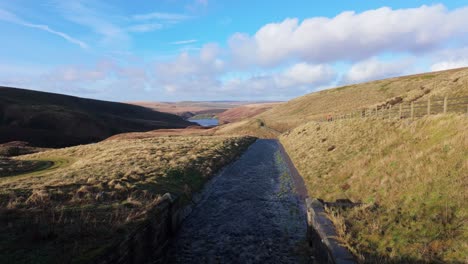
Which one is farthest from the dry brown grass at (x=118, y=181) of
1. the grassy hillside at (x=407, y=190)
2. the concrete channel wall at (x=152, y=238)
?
the grassy hillside at (x=407, y=190)

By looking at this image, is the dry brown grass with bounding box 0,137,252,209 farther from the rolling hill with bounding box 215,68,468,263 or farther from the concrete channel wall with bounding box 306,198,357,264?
the rolling hill with bounding box 215,68,468,263

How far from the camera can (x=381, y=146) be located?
23.3 m

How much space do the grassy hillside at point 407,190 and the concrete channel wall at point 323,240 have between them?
53cm

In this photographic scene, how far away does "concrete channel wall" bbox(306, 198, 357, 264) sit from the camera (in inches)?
413

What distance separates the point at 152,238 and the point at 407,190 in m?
13.1

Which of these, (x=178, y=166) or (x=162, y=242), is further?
(x=178, y=166)

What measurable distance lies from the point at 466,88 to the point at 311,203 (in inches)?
2050

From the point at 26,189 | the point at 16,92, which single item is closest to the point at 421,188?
the point at 26,189

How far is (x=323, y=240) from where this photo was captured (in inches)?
469

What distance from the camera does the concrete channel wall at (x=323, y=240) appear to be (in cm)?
1049

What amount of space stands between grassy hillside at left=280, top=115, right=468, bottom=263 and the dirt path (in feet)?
9.48

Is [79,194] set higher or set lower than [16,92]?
lower

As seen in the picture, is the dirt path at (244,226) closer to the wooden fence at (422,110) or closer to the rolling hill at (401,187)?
the rolling hill at (401,187)

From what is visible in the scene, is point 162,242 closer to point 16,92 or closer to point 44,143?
point 44,143
